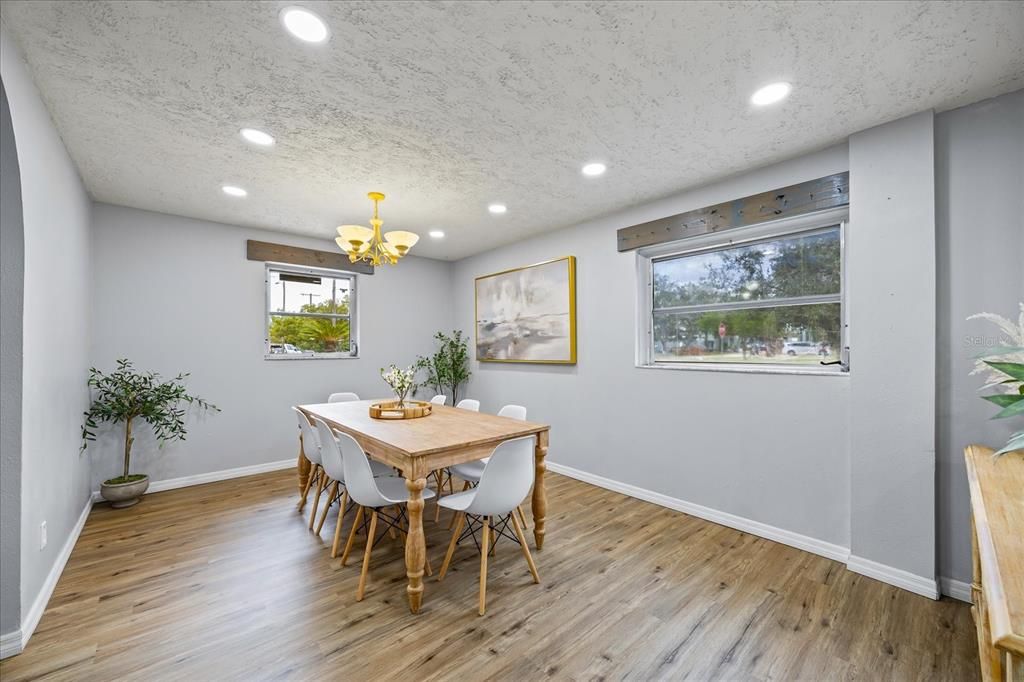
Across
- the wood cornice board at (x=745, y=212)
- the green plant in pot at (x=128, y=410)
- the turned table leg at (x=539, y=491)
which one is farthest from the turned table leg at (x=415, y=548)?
the green plant in pot at (x=128, y=410)

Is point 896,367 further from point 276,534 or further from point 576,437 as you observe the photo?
point 276,534

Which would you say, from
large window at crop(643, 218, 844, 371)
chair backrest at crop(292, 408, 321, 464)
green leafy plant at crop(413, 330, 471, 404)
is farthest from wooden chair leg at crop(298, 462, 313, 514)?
large window at crop(643, 218, 844, 371)

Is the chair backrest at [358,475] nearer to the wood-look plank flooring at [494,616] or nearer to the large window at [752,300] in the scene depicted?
the wood-look plank flooring at [494,616]

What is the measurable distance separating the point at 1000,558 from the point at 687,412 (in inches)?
Result: 93.8

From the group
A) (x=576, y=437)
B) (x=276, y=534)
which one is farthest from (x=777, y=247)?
(x=276, y=534)

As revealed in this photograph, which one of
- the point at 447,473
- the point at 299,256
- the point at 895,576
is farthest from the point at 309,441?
the point at 895,576

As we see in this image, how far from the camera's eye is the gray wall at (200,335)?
12.1ft

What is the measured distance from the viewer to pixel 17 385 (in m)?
1.83

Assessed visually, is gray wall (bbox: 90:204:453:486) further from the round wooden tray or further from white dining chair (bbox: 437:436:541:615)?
white dining chair (bbox: 437:436:541:615)

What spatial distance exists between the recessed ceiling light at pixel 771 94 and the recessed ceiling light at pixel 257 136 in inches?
105

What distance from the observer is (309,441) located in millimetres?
3053

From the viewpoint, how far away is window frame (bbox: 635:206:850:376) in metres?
2.66

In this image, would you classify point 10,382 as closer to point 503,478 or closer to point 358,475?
point 358,475

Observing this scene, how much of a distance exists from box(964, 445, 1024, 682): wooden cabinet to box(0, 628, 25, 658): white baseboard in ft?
10.5
